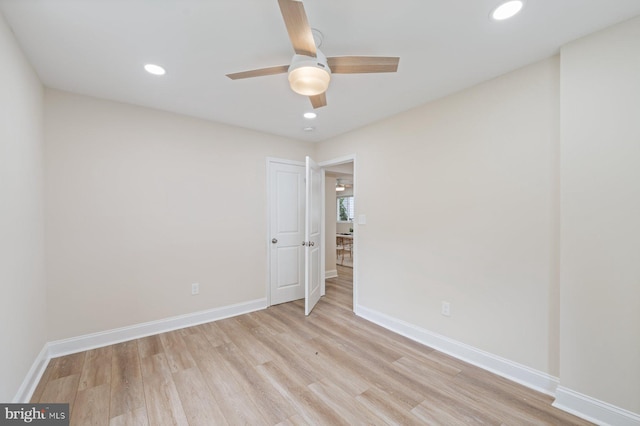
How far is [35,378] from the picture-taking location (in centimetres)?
205

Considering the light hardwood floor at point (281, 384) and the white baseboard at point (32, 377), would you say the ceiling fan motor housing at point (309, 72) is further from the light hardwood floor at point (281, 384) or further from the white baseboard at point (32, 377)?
the white baseboard at point (32, 377)

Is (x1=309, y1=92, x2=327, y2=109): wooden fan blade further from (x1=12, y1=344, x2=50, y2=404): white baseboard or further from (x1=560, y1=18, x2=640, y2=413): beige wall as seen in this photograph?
(x1=12, y1=344, x2=50, y2=404): white baseboard

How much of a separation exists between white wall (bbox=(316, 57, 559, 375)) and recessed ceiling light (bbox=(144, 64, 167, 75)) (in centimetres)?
239

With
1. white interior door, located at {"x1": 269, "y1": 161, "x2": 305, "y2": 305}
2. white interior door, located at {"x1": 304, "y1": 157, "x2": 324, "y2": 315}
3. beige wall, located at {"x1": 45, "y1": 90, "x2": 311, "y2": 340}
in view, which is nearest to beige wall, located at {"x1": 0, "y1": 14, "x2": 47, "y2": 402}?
beige wall, located at {"x1": 45, "y1": 90, "x2": 311, "y2": 340}

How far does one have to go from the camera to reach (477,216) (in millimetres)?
2381

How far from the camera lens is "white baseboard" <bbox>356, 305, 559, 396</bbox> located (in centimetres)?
199

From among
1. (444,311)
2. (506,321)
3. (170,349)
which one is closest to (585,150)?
(506,321)

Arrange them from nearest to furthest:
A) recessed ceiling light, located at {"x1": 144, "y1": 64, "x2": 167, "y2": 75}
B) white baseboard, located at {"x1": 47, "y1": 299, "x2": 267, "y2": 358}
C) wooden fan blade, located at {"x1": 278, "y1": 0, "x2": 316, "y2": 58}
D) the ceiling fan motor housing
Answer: wooden fan blade, located at {"x1": 278, "y1": 0, "x2": 316, "y2": 58}
the ceiling fan motor housing
recessed ceiling light, located at {"x1": 144, "y1": 64, "x2": 167, "y2": 75}
white baseboard, located at {"x1": 47, "y1": 299, "x2": 267, "y2": 358}

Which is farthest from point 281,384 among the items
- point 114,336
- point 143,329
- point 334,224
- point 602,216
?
point 334,224

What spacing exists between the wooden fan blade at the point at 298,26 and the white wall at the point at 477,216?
177 centimetres

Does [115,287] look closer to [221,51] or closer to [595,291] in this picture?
[221,51]

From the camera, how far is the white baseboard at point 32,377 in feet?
5.86

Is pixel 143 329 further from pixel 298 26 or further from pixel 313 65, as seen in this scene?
pixel 298 26

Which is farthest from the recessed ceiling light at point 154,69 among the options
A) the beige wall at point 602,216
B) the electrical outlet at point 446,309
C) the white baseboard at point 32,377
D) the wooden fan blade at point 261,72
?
the electrical outlet at point 446,309
